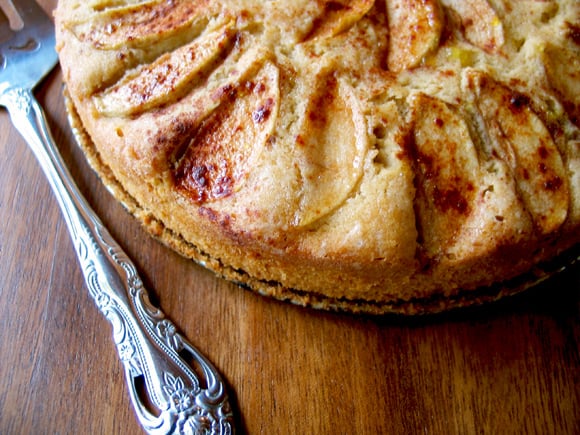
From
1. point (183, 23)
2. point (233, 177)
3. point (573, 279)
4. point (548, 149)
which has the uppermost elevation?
point (183, 23)

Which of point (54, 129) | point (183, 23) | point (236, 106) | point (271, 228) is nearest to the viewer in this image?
point (271, 228)

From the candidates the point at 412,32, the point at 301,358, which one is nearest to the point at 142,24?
the point at 412,32

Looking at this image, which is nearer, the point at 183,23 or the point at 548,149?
the point at 548,149

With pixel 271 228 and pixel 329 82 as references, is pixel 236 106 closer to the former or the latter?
pixel 329 82

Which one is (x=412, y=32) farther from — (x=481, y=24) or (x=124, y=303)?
(x=124, y=303)

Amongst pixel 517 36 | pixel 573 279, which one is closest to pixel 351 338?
pixel 573 279

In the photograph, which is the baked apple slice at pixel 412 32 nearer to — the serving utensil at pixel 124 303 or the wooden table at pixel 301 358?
the wooden table at pixel 301 358

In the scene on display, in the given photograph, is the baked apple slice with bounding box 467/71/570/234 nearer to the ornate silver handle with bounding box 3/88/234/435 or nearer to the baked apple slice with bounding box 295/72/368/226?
the baked apple slice with bounding box 295/72/368/226

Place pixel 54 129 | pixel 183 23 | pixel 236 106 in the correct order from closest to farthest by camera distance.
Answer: pixel 236 106 < pixel 183 23 < pixel 54 129
